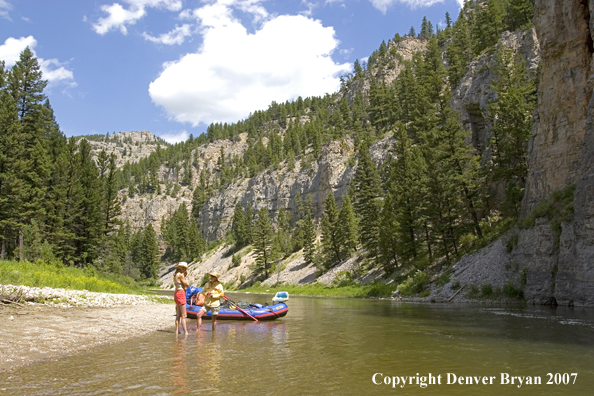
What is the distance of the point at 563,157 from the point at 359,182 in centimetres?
3903

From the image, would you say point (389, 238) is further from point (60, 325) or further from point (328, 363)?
point (328, 363)

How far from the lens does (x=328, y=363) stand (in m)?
9.02

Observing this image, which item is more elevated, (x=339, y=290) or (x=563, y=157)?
(x=563, y=157)

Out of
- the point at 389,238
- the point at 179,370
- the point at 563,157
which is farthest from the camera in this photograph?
the point at 389,238

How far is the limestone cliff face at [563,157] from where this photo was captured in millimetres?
20953

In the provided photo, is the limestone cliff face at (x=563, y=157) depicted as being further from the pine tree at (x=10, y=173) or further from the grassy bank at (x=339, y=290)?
the pine tree at (x=10, y=173)

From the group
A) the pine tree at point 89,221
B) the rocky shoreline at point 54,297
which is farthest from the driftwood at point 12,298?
the pine tree at point 89,221

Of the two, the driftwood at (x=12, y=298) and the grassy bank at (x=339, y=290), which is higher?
the driftwood at (x=12, y=298)

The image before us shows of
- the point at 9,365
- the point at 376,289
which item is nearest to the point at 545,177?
the point at 376,289

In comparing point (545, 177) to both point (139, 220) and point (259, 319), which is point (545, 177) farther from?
point (139, 220)

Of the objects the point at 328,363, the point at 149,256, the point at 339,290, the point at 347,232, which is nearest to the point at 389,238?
the point at 339,290

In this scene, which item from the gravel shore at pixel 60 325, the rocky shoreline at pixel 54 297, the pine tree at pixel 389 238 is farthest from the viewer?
the pine tree at pixel 389 238

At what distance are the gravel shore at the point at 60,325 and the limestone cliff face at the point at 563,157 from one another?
2055 cm

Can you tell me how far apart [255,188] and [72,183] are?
82.9m
